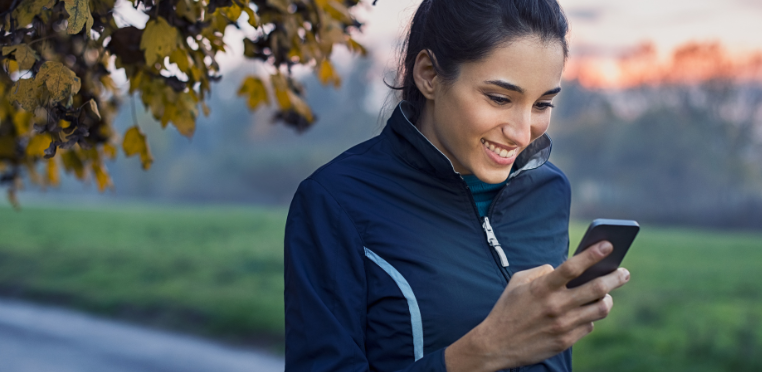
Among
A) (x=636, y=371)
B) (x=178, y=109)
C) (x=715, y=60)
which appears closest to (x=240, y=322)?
(x=636, y=371)

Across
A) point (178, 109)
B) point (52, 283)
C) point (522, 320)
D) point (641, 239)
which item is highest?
point (641, 239)

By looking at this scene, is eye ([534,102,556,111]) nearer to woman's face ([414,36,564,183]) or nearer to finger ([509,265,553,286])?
woman's face ([414,36,564,183])

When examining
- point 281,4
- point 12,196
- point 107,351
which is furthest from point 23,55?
point 107,351

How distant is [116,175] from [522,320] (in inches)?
1599

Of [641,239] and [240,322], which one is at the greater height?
[641,239]

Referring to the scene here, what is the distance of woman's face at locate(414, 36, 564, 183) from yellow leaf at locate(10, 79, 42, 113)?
0.94 m

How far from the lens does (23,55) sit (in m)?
1.66

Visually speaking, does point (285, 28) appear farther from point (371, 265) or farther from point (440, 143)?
point (371, 265)

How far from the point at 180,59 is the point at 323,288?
0.86 metres

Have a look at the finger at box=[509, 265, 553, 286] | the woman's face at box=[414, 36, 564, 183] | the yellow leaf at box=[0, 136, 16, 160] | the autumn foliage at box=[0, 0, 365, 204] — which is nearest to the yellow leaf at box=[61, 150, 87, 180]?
the autumn foliage at box=[0, 0, 365, 204]

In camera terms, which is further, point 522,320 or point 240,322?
point 240,322

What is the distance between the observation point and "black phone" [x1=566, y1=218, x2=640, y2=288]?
1.19 metres

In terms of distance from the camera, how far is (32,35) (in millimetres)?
1849

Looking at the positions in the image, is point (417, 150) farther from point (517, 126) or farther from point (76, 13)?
point (76, 13)
